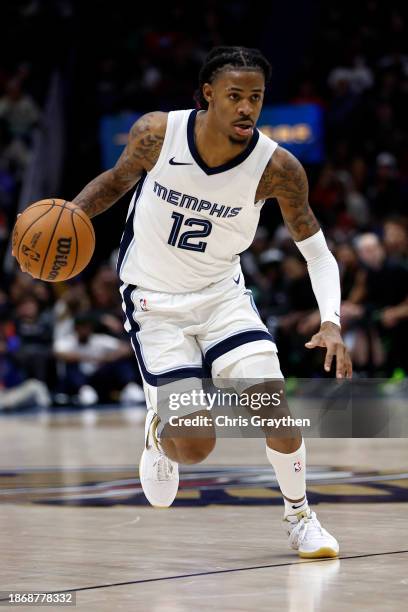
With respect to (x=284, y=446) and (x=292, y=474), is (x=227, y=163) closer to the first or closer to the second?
(x=284, y=446)

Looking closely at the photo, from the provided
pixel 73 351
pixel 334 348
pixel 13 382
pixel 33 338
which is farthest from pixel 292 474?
pixel 33 338

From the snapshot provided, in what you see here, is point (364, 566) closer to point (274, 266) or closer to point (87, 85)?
point (274, 266)

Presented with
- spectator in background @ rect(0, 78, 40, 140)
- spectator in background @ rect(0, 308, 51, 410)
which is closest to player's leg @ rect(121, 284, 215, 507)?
spectator in background @ rect(0, 308, 51, 410)

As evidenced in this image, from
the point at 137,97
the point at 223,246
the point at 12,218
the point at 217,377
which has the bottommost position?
the point at 217,377

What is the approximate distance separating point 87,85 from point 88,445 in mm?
9272

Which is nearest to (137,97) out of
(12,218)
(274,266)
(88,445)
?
(12,218)

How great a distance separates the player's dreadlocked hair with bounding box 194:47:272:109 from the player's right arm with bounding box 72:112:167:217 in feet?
0.90

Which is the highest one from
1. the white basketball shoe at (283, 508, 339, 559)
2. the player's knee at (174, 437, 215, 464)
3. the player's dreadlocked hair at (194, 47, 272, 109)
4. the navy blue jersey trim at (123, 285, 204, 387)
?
the player's dreadlocked hair at (194, 47, 272, 109)

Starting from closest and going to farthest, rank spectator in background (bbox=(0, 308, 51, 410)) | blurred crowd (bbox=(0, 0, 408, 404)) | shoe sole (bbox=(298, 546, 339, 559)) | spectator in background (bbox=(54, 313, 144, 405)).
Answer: shoe sole (bbox=(298, 546, 339, 559)), blurred crowd (bbox=(0, 0, 408, 404)), spectator in background (bbox=(0, 308, 51, 410)), spectator in background (bbox=(54, 313, 144, 405))

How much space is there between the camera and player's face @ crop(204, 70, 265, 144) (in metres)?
4.69

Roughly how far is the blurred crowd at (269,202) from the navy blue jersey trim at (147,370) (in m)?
6.92

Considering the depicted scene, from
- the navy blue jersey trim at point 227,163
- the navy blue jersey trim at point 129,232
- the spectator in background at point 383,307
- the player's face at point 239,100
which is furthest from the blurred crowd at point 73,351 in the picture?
the player's face at point 239,100

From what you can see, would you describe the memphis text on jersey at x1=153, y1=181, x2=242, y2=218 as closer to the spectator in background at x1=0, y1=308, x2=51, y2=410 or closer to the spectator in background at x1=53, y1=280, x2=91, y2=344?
the spectator in background at x1=0, y1=308, x2=51, y2=410

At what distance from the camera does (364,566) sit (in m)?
4.17
